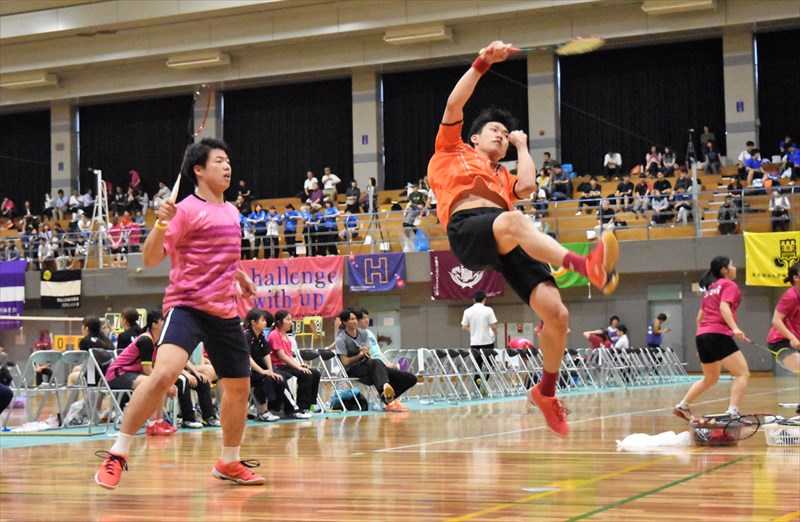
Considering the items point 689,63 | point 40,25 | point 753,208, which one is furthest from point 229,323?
point 40,25

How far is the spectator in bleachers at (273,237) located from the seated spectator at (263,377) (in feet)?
41.2

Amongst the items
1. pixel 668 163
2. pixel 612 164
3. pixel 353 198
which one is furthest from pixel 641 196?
pixel 353 198

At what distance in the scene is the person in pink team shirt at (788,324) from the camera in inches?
338

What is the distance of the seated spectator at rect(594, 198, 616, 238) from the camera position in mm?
21578

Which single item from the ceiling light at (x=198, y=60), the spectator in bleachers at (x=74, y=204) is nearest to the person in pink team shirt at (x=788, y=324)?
the ceiling light at (x=198, y=60)

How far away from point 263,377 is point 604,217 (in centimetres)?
1237

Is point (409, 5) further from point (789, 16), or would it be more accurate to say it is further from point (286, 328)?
point (286, 328)

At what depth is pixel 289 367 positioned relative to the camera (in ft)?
38.7

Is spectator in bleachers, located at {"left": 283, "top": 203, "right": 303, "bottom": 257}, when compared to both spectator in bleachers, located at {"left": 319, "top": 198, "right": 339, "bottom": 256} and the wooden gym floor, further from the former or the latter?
the wooden gym floor

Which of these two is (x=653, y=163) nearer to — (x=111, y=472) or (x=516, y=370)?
(x=516, y=370)

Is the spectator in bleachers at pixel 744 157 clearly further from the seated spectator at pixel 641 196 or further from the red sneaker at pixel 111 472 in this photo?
the red sneaker at pixel 111 472

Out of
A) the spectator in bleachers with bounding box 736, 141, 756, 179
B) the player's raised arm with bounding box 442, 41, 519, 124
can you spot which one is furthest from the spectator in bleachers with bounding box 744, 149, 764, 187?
the player's raised arm with bounding box 442, 41, 519, 124

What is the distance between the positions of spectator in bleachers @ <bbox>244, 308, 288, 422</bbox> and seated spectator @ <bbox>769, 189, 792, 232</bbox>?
41.3 ft

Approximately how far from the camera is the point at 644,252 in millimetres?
21766
